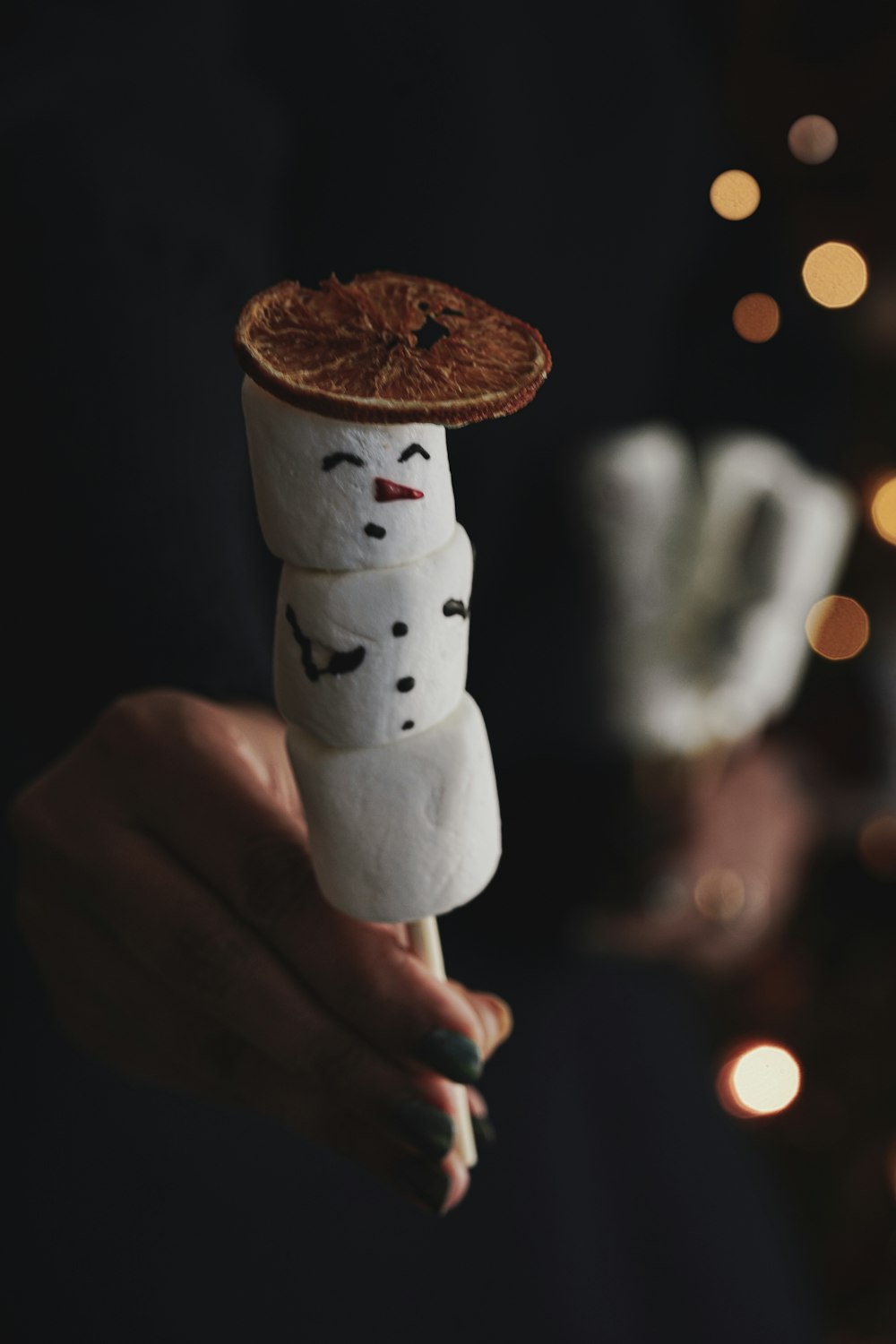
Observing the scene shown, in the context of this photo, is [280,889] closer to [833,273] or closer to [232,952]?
[232,952]

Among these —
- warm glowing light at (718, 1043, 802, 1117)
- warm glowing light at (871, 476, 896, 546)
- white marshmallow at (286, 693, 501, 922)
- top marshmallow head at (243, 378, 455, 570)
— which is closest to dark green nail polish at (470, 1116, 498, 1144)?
white marshmallow at (286, 693, 501, 922)

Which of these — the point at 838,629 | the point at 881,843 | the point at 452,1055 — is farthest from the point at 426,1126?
the point at 881,843

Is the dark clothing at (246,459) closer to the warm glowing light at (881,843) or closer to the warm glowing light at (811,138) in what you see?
the warm glowing light at (811,138)

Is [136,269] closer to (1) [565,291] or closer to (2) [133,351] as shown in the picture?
(2) [133,351]

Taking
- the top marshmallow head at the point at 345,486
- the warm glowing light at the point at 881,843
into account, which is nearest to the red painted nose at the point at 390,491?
the top marshmallow head at the point at 345,486

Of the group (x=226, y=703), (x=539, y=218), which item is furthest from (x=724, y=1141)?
(x=539, y=218)

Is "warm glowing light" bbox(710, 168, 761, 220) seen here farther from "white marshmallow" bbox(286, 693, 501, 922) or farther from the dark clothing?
"white marshmallow" bbox(286, 693, 501, 922)
